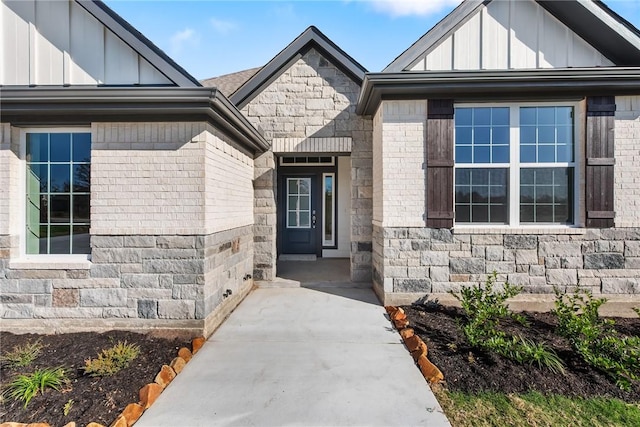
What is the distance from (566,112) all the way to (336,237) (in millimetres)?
5567

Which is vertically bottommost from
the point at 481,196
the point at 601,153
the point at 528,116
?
the point at 481,196

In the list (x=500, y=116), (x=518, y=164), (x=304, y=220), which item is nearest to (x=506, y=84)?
(x=500, y=116)

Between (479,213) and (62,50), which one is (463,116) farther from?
(62,50)

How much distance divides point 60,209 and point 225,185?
209 centimetres

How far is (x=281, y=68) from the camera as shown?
613cm

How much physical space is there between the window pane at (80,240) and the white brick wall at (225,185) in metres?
1.60

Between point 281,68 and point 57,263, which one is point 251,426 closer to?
point 57,263

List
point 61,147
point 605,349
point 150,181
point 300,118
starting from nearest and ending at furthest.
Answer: point 605,349
point 150,181
point 61,147
point 300,118

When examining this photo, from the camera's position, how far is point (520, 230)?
4.60 meters

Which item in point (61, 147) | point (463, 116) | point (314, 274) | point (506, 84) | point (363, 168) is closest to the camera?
point (61, 147)

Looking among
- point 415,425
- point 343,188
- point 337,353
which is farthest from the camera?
point 343,188

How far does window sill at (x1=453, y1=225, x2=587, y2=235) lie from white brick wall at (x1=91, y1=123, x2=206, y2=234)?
3.69 m

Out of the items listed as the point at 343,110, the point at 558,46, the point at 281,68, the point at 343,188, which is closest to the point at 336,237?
the point at 343,188

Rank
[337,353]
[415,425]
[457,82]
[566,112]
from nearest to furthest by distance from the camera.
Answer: [415,425]
[337,353]
[457,82]
[566,112]
